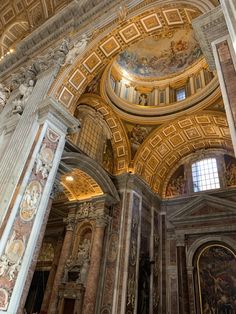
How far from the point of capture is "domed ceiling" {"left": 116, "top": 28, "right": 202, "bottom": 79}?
13.5 meters

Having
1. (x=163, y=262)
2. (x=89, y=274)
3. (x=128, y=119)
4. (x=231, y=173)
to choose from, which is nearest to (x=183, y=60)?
(x=128, y=119)

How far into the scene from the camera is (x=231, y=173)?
41.2 feet

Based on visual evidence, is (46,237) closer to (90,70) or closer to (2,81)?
(2,81)

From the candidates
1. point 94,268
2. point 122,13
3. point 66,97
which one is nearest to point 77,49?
point 66,97

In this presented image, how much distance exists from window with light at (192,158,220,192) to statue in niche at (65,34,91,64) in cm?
818

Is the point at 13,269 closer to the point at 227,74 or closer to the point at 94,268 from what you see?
the point at 94,268

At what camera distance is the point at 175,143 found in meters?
13.5

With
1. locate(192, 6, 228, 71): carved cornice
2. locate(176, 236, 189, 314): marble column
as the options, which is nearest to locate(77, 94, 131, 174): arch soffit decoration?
locate(176, 236, 189, 314): marble column

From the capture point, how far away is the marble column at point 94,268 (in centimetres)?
941

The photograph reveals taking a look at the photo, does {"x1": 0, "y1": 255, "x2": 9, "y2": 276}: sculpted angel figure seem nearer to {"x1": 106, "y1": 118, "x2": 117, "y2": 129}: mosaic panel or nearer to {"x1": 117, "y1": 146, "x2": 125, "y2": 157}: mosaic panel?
{"x1": 117, "y1": 146, "x2": 125, "y2": 157}: mosaic panel

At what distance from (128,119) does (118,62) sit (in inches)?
121

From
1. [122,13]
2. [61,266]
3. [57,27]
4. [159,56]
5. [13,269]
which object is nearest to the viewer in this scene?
[13,269]

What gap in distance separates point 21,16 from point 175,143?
895cm

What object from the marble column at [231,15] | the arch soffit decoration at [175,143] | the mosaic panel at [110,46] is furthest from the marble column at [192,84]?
the marble column at [231,15]
